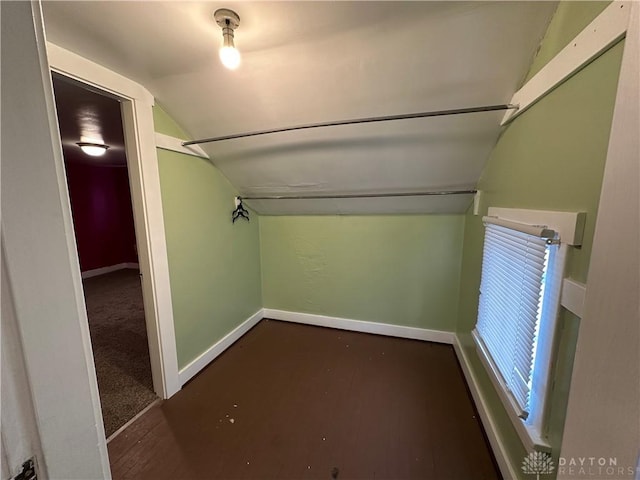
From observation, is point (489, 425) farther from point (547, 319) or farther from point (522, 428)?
point (547, 319)

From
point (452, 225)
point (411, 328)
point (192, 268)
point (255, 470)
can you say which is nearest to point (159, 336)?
point (192, 268)

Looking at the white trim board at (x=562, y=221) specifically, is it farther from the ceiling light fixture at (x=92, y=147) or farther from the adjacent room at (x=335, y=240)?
the ceiling light fixture at (x=92, y=147)

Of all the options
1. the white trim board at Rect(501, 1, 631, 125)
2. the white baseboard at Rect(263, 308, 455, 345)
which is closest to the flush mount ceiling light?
the white trim board at Rect(501, 1, 631, 125)

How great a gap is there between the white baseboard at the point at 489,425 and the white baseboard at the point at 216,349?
2100 mm

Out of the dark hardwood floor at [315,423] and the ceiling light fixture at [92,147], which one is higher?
the ceiling light fixture at [92,147]

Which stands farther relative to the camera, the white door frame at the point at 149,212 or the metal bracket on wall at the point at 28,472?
the white door frame at the point at 149,212

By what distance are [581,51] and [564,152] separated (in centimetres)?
31

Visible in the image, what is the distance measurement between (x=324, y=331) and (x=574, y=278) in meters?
2.31

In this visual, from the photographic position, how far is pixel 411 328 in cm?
262

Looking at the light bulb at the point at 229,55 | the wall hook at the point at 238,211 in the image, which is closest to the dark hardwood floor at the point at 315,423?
the wall hook at the point at 238,211

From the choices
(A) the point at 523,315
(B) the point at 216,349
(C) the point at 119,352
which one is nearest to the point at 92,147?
(C) the point at 119,352

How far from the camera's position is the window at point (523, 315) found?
3.13 ft

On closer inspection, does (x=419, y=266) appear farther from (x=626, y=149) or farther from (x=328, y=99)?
(x=626, y=149)

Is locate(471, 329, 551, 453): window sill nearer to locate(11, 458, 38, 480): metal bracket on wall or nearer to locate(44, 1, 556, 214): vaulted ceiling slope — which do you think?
locate(44, 1, 556, 214): vaulted ceiling slope
